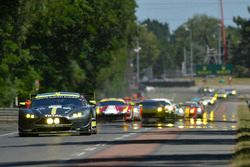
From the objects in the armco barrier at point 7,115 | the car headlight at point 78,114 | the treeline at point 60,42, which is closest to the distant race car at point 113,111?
the armco barrier at point 7,115

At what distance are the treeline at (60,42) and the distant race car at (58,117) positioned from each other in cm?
3569

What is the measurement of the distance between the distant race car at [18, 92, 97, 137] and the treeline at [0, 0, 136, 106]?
117 feet

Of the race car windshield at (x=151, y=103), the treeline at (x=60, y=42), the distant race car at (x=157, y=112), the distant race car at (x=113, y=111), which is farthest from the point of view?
the treeline at (x=60, y=42)

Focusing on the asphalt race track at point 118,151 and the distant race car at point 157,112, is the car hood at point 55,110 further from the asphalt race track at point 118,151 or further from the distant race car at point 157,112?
the distant race car at point 157,112

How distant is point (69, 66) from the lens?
3455 inches

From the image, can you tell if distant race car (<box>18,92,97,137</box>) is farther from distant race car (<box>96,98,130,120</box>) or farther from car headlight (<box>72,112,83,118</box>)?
distant race car (<box>96,98,130,120</box>)

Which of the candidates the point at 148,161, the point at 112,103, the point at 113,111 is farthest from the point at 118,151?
the point at 112,103

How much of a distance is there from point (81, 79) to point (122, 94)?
124 feet

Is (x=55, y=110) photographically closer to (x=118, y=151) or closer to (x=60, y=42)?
(x=118, y=151)

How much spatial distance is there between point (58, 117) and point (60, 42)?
169 ft

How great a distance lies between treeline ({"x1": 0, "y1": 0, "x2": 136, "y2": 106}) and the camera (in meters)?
74.6

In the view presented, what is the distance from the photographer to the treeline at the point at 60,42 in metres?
74.6

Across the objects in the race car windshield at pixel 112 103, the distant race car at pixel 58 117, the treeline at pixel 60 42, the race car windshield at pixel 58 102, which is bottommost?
the distant race car at pixel 58 117

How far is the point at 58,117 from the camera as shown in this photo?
31.4 meters
